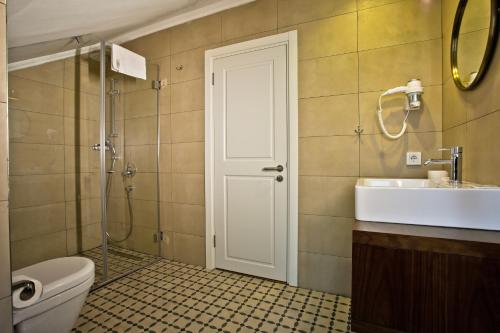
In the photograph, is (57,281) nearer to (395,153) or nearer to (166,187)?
(166,187)

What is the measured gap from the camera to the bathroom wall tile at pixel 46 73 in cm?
184

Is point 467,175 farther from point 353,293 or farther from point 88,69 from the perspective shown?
point 88,69

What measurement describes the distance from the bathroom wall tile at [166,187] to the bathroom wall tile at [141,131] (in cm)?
38

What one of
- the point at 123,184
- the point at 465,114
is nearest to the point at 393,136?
the point at 465,114

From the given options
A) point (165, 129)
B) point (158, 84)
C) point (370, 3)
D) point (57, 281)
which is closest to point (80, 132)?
point (165, 129)

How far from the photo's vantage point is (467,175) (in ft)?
4.21

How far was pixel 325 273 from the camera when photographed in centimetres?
188

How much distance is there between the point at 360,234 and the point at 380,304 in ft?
0.82

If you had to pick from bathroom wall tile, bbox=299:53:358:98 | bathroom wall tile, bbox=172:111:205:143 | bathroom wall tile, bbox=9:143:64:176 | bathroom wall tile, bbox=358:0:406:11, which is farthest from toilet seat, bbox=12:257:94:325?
bathroom wall tile, bbox=358:0:406:11

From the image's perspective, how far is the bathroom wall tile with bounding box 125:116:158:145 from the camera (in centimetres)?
253

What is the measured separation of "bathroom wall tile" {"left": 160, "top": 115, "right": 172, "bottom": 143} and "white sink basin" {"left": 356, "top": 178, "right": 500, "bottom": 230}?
6.52 feet

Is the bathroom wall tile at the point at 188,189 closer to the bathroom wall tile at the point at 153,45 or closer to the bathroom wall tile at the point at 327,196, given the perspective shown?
the bathroom wall tile at the point at 327,196

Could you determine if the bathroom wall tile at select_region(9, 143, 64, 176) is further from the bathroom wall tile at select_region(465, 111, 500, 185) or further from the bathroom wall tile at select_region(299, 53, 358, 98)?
the bathroom wall tile at select_region(465, 111, 500, 185)

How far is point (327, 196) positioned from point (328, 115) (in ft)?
2.00
